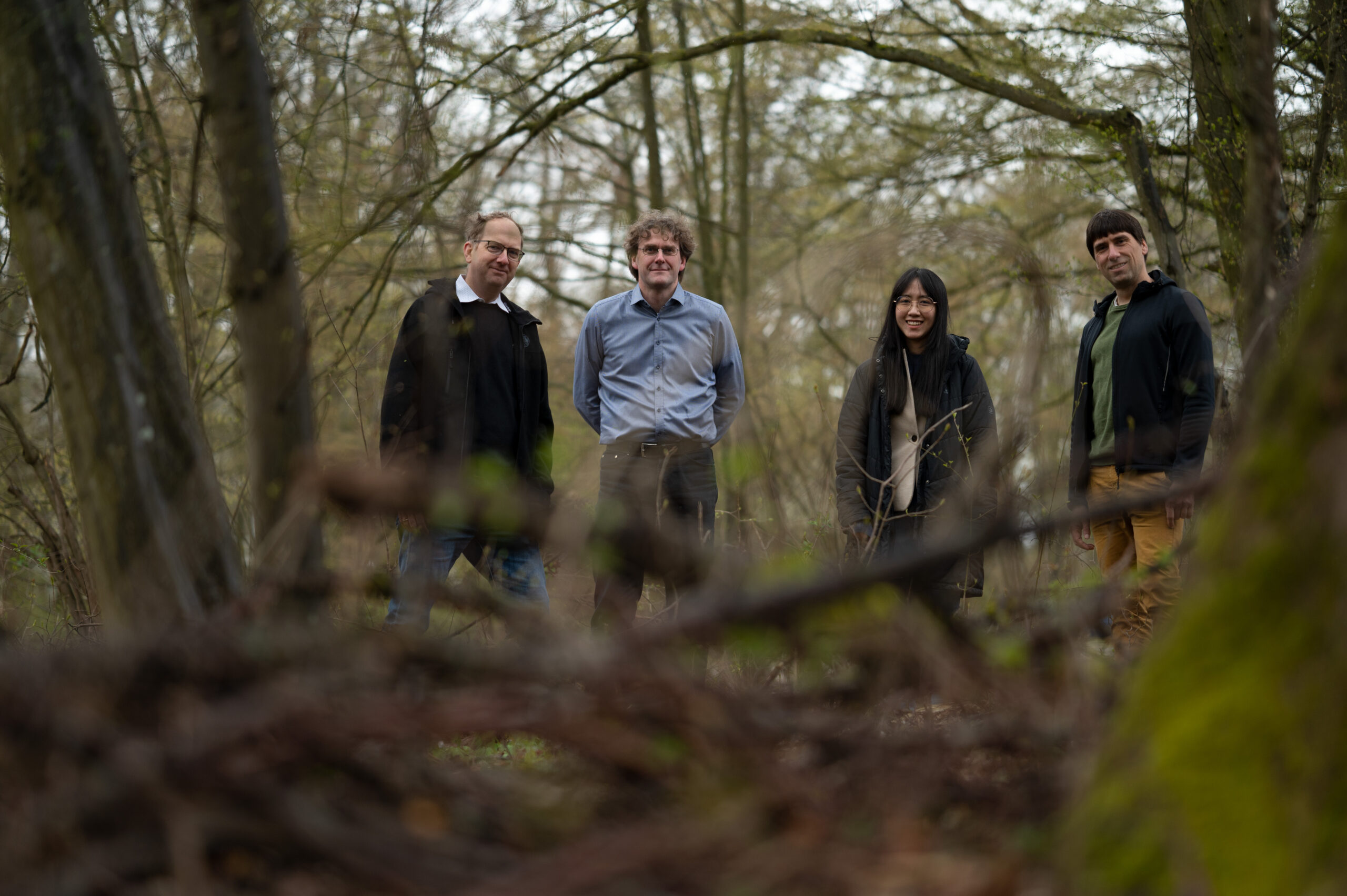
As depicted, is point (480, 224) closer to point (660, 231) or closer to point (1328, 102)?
point (660, 231)

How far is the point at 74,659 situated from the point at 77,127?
1.62m

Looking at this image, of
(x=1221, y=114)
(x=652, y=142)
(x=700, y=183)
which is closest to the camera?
(x=1221, y=114)

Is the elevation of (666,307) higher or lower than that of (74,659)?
higher

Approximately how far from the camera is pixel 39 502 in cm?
641

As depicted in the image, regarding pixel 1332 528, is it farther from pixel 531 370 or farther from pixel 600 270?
pixel 600 270

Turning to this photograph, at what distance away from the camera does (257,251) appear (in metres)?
2.96

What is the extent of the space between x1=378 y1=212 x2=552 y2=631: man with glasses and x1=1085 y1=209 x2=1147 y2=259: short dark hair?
2814mm

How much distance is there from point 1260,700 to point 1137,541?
359 centimetres

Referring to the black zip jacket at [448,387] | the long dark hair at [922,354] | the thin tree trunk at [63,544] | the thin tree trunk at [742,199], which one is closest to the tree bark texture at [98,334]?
the black zip jacket at [448,387]

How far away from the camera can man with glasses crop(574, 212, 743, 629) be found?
17.2 ft

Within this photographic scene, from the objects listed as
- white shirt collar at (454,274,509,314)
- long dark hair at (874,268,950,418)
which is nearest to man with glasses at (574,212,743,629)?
white shirt collar at (454,274,509,314)

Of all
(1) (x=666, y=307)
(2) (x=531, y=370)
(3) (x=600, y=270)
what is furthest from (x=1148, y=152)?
(3) (x=600, y=270)

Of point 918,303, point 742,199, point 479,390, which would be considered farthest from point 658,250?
point 742,199

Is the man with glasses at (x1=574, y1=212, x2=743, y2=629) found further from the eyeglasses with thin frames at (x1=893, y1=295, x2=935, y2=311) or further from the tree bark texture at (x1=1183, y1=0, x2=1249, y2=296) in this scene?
the tree bark texture at (x1=1183, y1=0, x2=1249, y2=296)
